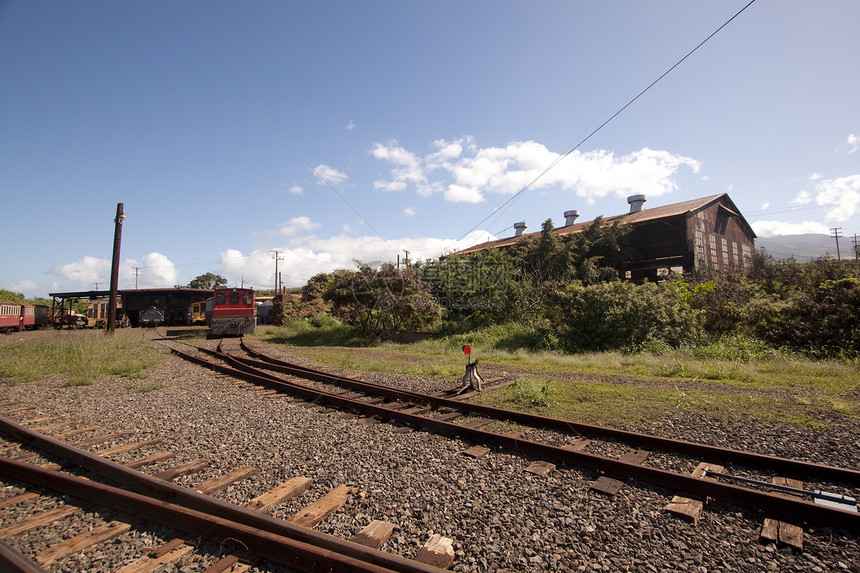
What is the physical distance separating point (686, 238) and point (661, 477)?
26.1 metres

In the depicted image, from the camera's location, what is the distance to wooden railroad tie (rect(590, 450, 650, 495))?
3738 mm

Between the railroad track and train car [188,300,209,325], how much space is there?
35482 millimetres

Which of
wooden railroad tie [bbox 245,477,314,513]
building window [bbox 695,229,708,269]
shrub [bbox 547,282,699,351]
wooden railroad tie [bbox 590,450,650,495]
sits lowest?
wooden railroad tie [bbox 590,450,650,495]

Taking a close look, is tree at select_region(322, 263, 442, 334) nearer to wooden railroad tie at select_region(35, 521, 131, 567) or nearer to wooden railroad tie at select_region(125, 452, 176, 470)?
wooden railroad tie at select_region(125, 452, 176, 470)

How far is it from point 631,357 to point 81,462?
12.1m

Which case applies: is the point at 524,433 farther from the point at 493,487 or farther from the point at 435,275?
the point at 435,275

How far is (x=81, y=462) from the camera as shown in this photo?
4359 millimetres

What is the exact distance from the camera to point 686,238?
2561 cm

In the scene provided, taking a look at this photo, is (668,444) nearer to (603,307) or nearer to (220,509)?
(220,509)

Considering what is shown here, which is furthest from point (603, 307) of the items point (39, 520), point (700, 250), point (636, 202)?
point (636, 202)

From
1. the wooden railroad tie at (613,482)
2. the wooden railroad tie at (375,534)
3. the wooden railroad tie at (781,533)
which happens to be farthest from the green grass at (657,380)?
the wooden railroad tie at (375,534)

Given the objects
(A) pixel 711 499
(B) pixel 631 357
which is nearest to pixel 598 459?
(A) pixel 711 499

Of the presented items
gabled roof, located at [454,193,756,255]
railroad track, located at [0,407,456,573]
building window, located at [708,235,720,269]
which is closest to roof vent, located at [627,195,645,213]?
gabled roof, located at [454,193,756,255]

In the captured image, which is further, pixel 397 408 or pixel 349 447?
pixel 397 408
